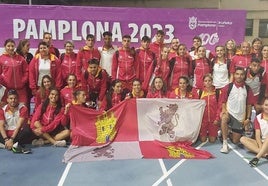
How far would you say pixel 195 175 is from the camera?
484 cm

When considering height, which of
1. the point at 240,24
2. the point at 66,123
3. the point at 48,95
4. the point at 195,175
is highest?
the point at 240,24

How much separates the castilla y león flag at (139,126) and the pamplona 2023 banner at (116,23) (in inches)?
144

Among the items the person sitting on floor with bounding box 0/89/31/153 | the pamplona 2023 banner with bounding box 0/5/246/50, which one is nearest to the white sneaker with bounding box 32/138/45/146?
the person sitting on floor with bounding box 0/89/31/153

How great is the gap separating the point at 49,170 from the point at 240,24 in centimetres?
678

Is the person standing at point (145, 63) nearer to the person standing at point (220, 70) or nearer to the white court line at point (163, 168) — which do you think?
the person standing at point (220, 70)

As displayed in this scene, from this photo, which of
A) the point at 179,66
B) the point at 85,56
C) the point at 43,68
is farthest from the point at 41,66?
the point at 179,66

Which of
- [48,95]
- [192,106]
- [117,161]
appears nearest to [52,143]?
[48,95]

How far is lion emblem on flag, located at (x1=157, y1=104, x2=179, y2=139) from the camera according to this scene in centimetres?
598

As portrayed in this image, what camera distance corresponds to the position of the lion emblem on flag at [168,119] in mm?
5984

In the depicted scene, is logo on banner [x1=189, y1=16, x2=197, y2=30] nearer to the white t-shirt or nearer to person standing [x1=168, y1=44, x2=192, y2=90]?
person standing [x1=168, y1=44, x2=192, y2=90]

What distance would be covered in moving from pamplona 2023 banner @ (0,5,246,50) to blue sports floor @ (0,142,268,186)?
431 centimetres

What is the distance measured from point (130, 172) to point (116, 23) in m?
5.21

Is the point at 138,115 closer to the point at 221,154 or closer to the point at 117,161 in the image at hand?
the point at 117,161

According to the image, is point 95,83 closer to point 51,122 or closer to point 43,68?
point 43,68
